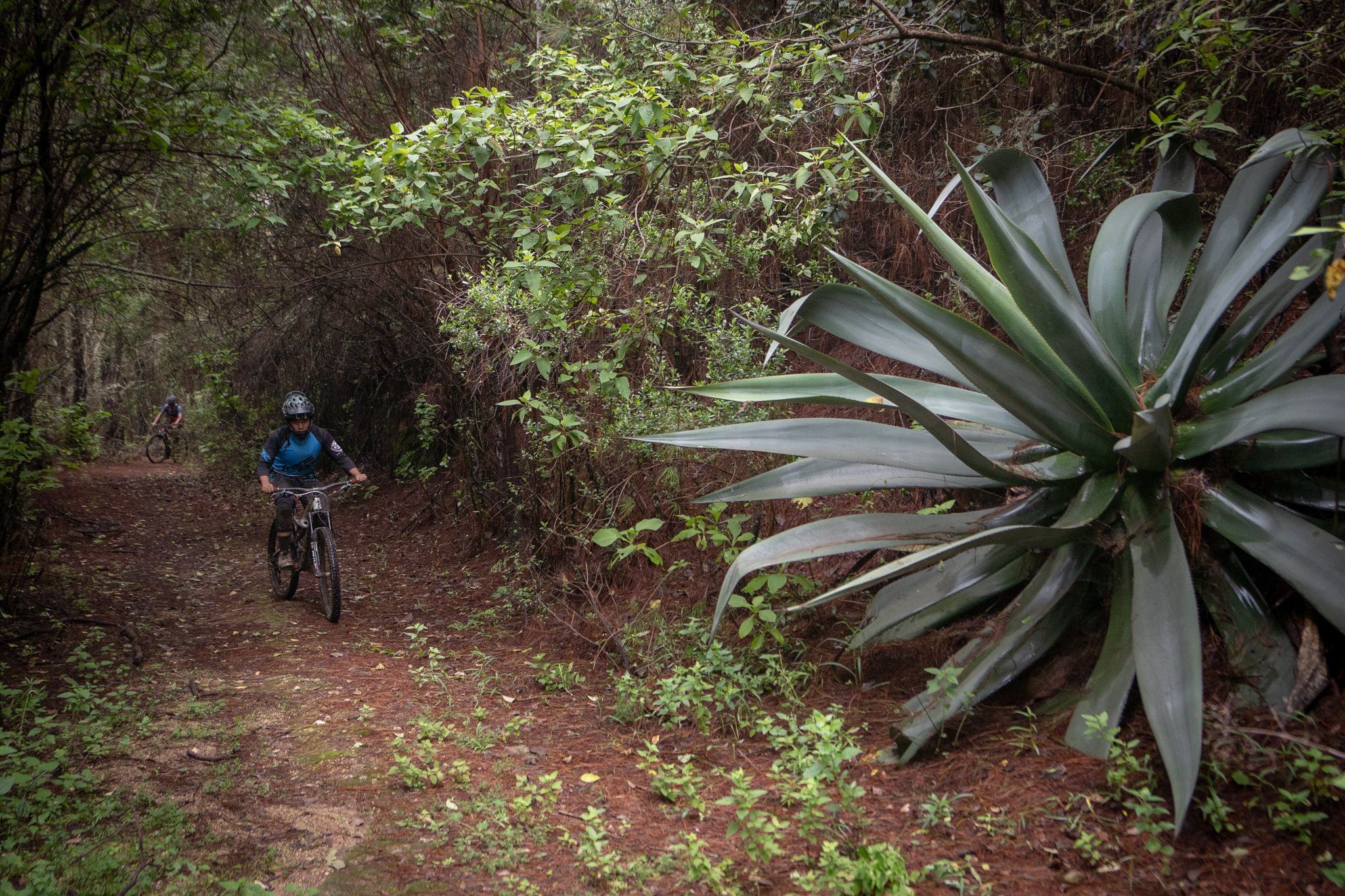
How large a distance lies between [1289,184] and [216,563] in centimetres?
948

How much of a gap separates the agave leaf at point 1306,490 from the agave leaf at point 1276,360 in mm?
304

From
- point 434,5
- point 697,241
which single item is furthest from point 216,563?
point 697,241

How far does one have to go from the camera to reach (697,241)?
486 cm

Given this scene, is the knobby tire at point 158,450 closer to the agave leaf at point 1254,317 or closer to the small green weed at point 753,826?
the small green weed at point 753,826

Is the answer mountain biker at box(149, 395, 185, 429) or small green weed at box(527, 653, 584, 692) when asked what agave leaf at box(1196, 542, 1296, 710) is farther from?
mountain biker at box(149, 395, 185, 429)

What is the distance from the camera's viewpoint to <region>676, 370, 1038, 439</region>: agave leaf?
364 centimetres

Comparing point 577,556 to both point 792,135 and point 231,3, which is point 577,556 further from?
point 231,3

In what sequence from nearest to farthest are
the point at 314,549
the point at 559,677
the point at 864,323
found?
the point at 864,323 < the point at 559,677 < the point at 314,549

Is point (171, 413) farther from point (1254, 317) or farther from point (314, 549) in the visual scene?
point (1254, 317)

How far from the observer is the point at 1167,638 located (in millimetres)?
2742

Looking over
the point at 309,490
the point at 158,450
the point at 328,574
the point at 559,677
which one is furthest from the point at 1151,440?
the point at 158,450

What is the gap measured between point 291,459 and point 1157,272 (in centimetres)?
641

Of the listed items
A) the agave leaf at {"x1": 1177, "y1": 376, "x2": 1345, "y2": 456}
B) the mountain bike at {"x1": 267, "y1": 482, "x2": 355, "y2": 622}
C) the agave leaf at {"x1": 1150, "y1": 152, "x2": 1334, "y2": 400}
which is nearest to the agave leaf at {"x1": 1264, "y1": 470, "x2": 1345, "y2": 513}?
the agave leaf at {"x1": 1177, "y1": 376, "x2": 1345, "y2": 456}

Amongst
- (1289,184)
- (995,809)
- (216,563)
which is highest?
(1289,184)
